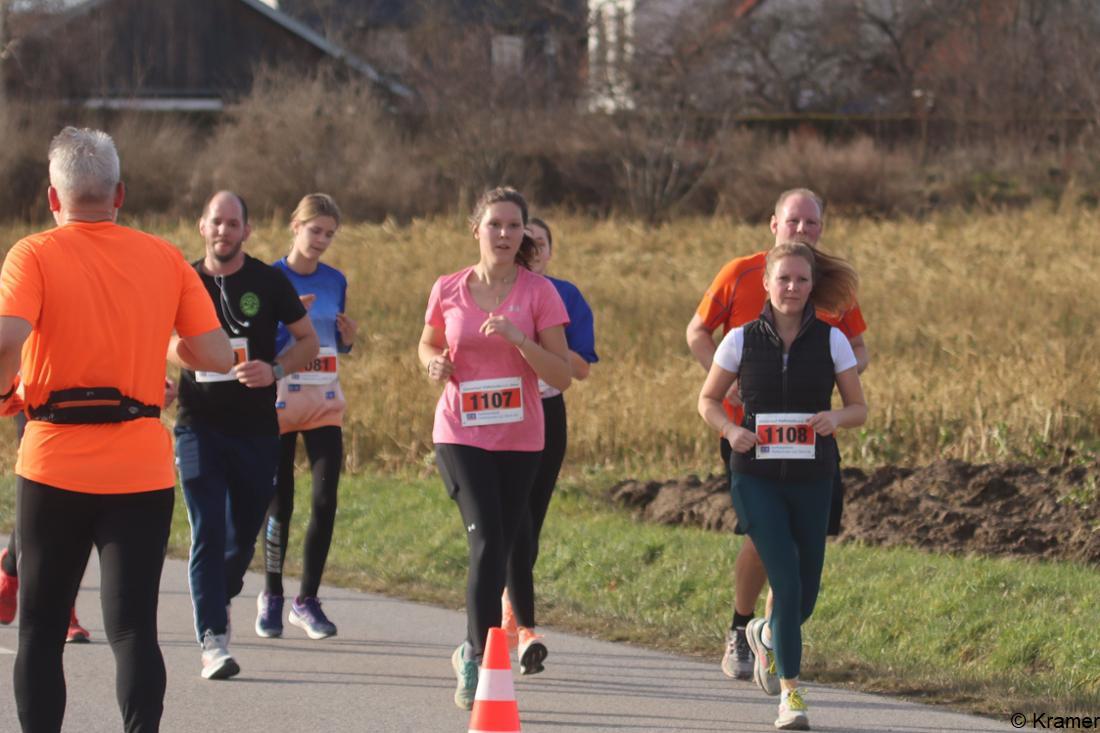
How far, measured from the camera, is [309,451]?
8.52m

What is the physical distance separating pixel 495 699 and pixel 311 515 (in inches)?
122

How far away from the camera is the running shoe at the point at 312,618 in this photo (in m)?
8.42

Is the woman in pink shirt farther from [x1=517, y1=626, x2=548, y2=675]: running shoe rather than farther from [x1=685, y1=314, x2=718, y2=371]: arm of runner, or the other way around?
[x1=685, y1=314, x2=718, y2=371]: arm of runner

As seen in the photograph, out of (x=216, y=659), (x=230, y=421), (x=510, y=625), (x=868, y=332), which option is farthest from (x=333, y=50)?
(x=216, y=659)

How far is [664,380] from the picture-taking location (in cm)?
1691

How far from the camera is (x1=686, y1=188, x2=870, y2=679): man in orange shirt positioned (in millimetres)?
7316

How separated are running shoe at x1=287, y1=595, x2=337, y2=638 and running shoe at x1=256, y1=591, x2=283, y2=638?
85 mm

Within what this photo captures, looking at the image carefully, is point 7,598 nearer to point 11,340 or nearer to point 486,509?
point 486,509

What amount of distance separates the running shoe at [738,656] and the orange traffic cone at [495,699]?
2.01m

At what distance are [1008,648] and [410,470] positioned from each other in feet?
25.9

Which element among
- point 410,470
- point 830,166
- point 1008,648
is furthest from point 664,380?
point 830,166

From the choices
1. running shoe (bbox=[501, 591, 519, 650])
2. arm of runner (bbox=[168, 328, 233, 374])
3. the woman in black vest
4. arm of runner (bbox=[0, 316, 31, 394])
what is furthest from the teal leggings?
arm of runner (bbox=[0, 316, 31, 394])

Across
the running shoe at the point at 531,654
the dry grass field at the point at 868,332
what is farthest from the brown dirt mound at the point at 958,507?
the running shoe at the point at 531,654

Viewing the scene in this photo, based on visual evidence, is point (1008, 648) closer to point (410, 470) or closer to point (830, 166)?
point (410, 470)
